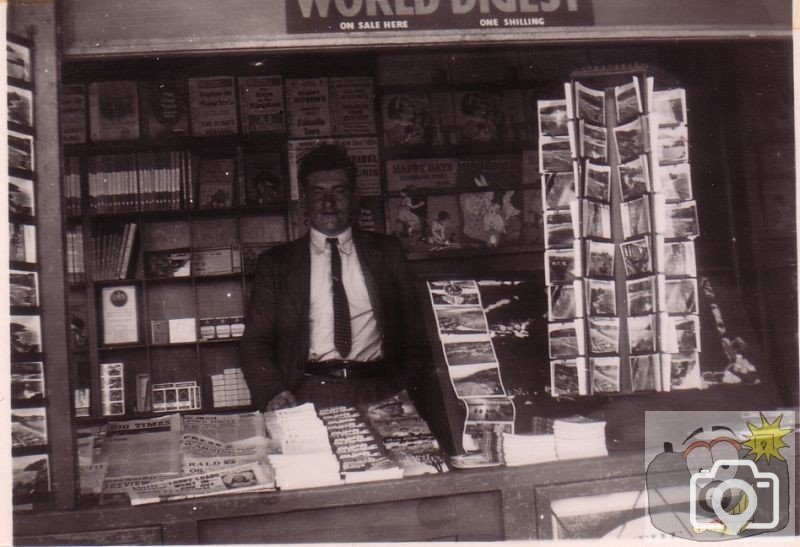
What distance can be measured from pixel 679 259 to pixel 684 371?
383mm

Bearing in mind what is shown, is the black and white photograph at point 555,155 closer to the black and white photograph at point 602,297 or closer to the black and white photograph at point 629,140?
the black and white photograph at point 629,140

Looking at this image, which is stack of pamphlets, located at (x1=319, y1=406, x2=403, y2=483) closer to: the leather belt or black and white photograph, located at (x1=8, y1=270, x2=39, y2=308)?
the leather belt

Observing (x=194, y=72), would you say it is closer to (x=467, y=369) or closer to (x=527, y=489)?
(x=467, y=369)

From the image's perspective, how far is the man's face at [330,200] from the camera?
10.3 ft

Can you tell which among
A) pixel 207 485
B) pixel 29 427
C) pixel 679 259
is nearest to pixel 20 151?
pixel 29 427

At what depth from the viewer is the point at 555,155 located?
7.85 ft

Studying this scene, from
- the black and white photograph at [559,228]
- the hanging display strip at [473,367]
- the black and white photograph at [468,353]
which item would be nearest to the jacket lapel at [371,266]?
the hanging display strip at [473,367]

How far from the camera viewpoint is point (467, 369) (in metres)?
2.38

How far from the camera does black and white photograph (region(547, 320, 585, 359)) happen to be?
2.42 m

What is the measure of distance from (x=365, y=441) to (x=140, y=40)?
4.38ft

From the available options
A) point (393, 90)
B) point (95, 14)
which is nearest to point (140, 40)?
point (95, 14)

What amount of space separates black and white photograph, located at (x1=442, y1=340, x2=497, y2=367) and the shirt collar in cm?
89

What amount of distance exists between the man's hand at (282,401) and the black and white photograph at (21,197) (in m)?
1.21

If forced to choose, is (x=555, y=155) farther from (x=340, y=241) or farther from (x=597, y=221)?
(x=340, y=241)
